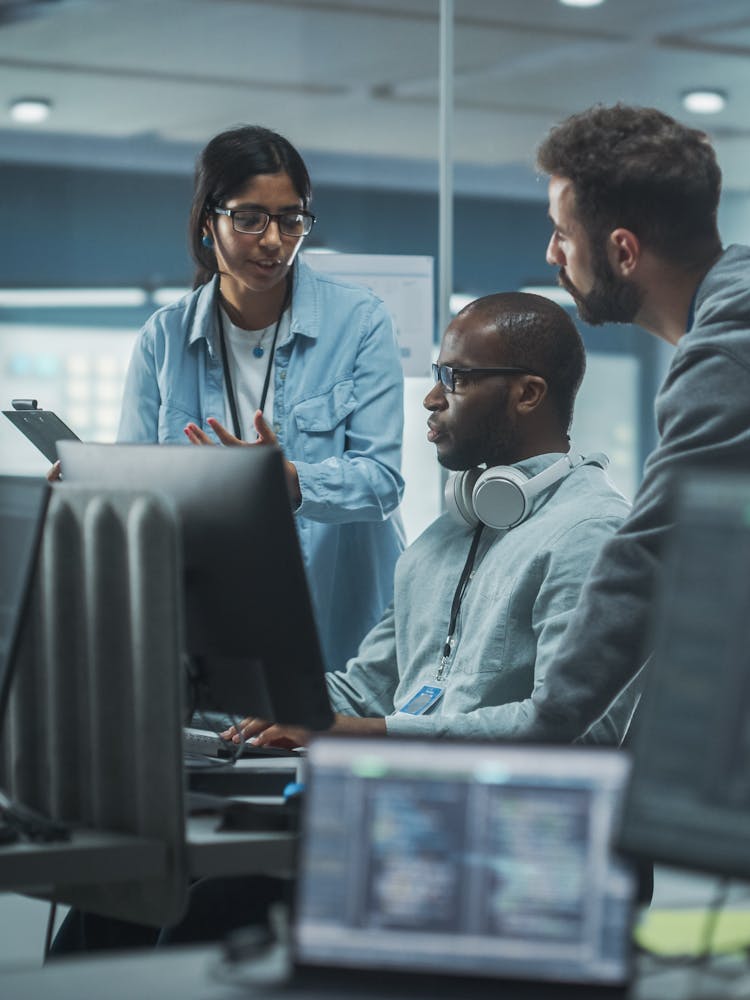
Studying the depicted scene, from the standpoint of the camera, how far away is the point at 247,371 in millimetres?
2824

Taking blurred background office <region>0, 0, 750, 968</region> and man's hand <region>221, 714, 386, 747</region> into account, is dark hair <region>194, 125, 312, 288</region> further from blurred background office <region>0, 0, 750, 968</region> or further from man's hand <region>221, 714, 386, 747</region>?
blurred background office <region>0, 0, 750, 968</region>

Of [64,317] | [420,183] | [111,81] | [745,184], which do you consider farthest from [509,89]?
[64,317]

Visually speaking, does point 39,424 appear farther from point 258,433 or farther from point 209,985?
point 209,985

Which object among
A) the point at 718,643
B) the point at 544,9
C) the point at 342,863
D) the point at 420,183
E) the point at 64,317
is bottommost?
the point at 342,863

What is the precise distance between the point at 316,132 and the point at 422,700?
3397 mm

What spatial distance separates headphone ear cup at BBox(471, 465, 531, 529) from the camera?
2189 millimetres

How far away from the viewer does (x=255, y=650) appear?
1.62 m

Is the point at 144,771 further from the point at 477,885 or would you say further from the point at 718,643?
the point at 718,643

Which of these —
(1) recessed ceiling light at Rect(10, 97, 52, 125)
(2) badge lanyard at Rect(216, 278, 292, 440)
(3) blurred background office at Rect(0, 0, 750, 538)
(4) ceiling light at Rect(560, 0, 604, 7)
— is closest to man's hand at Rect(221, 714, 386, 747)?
(2) badge lanyard at Rect(216, 278, 292, 440)

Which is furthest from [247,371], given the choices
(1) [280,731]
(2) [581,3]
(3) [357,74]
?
(3) [357,74]

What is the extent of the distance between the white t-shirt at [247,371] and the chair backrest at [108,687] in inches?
49.2

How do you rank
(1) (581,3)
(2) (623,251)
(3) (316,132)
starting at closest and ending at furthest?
(2) (623,251) → (1) (581,3) → (3) (316,132)

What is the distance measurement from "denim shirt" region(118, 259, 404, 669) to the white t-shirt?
2 centimetres

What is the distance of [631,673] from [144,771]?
54 centimetres
